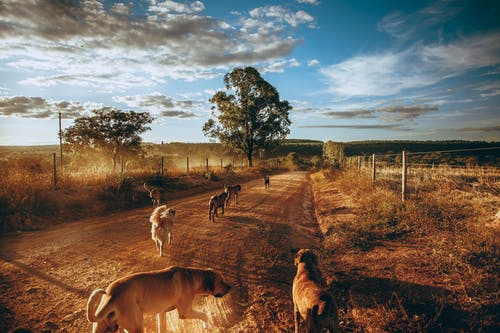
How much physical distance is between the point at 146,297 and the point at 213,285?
3.16 ft

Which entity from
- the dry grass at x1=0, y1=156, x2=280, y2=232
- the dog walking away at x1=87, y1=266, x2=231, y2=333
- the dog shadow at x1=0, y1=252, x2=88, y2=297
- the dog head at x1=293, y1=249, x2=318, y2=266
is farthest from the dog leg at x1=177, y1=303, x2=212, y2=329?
the dry grass at x1=0, y1=156, x2=280, y2=232

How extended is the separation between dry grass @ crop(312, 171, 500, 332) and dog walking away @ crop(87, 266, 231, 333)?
85.4 inches

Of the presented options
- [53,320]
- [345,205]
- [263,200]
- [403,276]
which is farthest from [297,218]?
[53,320]

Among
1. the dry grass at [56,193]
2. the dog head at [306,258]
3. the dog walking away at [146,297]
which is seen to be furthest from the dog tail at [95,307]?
the dry grass at [56,193]

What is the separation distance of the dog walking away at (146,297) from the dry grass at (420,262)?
2168 mm

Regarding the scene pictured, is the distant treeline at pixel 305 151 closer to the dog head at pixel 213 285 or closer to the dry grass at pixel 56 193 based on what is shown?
the dry grass at pixel 56 193

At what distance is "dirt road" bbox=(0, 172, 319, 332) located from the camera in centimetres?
409

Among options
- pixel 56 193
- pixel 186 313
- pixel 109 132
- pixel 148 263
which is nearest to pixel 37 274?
pixel 148 263

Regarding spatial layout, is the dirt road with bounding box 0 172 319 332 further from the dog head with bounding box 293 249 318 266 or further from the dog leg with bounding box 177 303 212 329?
the dog head with bounding box 293 249 318 266

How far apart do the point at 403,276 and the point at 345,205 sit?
22.5 feet

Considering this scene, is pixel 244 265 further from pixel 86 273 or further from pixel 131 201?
pixel 131 201

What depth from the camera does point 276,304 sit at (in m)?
4.47

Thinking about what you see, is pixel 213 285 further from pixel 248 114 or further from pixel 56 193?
pixel 248 114

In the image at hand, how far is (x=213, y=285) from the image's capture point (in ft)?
12.8
